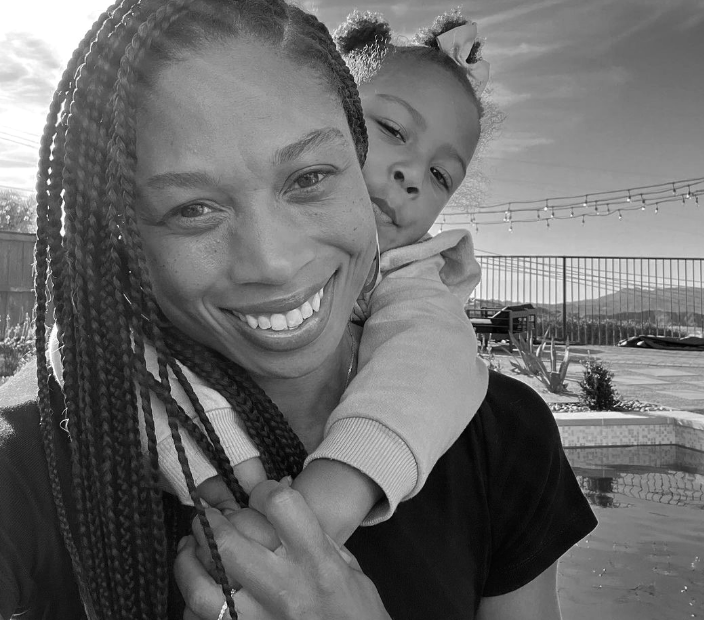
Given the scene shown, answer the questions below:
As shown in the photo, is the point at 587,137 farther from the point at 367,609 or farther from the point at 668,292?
the point at 367,609

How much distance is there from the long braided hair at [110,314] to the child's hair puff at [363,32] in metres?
0.97

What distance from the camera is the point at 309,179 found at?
3.84ft

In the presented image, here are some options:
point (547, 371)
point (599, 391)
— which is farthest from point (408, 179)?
point (547, 371)

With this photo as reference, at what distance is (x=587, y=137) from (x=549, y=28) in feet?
19.1

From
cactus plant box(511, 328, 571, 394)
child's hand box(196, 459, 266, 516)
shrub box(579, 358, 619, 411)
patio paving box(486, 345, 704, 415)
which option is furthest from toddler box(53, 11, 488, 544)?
cactus plant box(511, 328, 571, 394)

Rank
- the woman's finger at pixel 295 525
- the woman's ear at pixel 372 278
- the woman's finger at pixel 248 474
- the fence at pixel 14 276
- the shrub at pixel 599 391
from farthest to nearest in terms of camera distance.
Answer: the fence at pixel 14 276
the shrub at pixel 599 391
the woman's ear at pixel 372 278
the woman's finger at pixel 248 474
the woman's finger at pixel 295 525

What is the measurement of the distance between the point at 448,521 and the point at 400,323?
1.32 feet

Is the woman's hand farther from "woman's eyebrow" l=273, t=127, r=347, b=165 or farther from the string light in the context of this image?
the string light

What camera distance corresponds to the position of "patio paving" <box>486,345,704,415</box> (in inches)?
307

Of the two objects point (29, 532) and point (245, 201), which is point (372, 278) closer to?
point (245, 201)

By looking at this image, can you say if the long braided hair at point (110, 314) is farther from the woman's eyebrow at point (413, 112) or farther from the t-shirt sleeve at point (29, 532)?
the woman's eyebrow at point (413, 112)

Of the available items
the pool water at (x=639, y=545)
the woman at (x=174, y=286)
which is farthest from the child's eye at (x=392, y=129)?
the pool water at (x=639, y=545)

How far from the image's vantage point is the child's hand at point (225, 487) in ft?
3.82

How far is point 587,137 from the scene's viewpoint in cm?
2619
